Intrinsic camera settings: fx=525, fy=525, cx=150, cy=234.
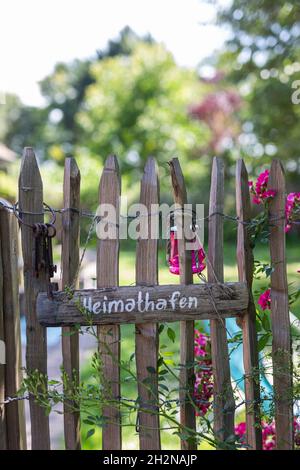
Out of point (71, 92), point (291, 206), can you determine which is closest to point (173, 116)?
point (71, 92)

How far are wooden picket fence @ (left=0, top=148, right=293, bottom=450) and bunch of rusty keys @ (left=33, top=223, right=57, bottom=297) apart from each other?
0.03 m

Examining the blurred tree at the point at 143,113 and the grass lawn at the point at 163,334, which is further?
the blurred tree at the point at 143,113

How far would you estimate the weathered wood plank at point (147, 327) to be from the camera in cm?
188

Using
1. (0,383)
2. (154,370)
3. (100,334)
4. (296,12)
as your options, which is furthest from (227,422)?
(296,12)

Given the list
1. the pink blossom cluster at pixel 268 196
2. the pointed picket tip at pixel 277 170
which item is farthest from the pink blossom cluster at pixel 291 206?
the pointed picket tip at pixel 277 170

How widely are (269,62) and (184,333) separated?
8105 millimetres

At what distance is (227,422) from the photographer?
6.29 feet

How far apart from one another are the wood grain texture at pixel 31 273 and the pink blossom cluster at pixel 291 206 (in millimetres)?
925

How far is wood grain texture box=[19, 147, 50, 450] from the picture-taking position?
6.18 ft

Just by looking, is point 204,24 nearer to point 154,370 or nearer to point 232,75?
point 232,75

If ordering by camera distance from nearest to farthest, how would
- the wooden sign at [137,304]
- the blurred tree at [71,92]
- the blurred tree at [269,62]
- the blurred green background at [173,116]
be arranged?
1. the wooden sign at [137,304]
2. the blurred tree at [269,62]
3. the blurred green background at [173,116]
4. the blurred tree at [71,92]

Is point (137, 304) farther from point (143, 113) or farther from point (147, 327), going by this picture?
point (143, 113)

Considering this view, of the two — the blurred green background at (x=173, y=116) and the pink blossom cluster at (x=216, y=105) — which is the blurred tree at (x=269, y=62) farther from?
the pink blossom cluster at (x=216, y=105)

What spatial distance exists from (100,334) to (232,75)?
28.6ft
